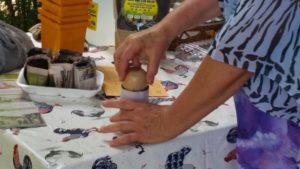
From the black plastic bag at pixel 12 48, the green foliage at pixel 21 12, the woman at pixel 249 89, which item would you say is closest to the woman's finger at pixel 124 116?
the woman at pixel 249 89

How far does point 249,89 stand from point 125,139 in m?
0.22

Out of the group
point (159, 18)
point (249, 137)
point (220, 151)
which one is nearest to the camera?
point (249, 137)

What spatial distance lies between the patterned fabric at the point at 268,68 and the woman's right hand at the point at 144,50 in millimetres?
198

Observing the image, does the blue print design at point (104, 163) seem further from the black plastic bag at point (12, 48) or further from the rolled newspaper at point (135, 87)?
the black plastic bag at point (12, 48)

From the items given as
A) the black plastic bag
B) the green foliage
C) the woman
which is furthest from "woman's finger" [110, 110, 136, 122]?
the green foliage

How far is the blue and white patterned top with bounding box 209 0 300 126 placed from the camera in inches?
27.8

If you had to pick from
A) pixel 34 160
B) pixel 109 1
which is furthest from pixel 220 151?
pixel 109 1

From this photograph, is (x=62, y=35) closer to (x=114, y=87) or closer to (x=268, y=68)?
(x=114, y=87)

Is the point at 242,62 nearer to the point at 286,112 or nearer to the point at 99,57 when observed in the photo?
the point at 286,112

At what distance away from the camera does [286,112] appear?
773 mm

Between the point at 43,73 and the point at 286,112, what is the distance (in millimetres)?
502

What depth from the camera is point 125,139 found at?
860 millimetres

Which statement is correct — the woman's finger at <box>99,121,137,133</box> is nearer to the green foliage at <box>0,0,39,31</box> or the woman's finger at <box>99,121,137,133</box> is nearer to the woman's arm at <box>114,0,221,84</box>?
the woman's arm at <box>114,0,221,84</box>

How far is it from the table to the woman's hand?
15 mm
